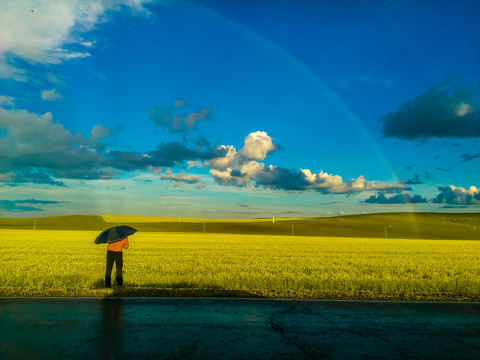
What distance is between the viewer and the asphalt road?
5043 millimetres

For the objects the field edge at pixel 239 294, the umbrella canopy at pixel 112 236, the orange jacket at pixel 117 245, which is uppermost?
the umbrella canopy at pixel 112 236

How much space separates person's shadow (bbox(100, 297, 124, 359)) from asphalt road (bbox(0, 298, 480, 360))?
1 centimetres

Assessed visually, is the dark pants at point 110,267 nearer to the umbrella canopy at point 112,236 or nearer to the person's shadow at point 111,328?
the umbrella canopy at point 112,236

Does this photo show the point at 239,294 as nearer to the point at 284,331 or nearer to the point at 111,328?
the point at 284,331

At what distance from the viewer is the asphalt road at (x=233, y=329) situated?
504 centimetres

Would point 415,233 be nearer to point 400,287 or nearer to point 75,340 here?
point 400,287

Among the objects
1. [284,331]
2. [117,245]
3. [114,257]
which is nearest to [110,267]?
[114,257]

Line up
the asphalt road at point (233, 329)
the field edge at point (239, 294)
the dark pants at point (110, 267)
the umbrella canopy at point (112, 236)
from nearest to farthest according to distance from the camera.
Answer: the asphalt road at point (233, 329), the field edge at point (239, 294), the umbrella canopy at point (112, 236), the dark pants at point (110, 267)

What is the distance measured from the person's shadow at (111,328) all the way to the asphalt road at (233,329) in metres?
0.01

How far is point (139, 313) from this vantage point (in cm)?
702

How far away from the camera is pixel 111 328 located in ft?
19.9

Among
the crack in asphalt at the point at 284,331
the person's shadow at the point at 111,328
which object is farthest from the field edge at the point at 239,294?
the crack in asphalt at the point at 284,331

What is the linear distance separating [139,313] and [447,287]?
940cm

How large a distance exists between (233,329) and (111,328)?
2.03m
